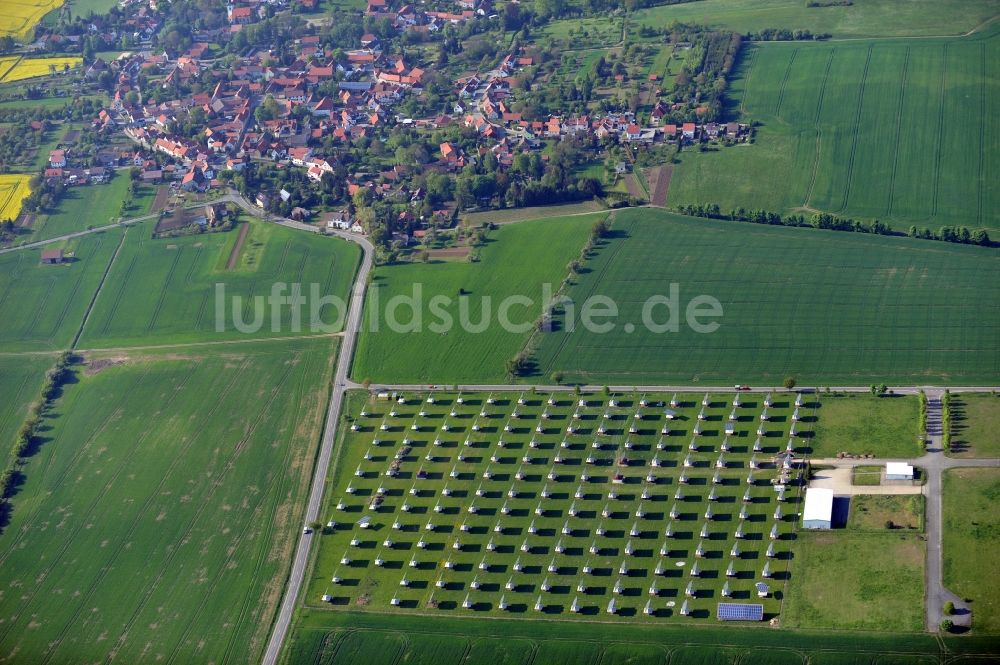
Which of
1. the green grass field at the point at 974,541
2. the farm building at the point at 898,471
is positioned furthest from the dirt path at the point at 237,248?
the green grass field at the point at 974,541

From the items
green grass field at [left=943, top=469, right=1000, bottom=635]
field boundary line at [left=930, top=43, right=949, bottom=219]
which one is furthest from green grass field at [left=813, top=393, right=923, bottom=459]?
field boundary line at [left=930, top=43, right=949, bottom=219]

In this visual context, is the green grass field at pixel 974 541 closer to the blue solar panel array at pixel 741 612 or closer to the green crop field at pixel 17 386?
the blue solar panel array at pixel 741 612

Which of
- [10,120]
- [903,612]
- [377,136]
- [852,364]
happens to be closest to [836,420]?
[852,364]

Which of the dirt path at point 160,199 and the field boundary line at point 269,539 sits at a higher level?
the dirt path at point 160,199

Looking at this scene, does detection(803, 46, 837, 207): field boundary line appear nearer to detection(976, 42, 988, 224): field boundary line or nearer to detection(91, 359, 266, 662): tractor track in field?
detection(976, 42, 988, 224): field boundary line

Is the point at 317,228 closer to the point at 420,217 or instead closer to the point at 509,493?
the point at 420,217

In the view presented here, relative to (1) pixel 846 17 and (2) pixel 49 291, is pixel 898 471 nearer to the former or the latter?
(2) pixel 49 291
